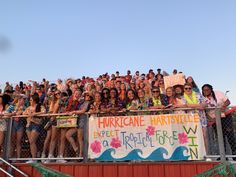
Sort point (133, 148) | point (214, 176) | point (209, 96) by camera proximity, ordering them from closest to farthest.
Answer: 1. point (214, 176)
2. point (133, 148)
3. point (209, 96)

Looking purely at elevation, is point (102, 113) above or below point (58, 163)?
above

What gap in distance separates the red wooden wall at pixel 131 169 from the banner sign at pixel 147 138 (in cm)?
15

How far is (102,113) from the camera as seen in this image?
820cm

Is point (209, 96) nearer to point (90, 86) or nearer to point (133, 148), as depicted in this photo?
point (133, 148)

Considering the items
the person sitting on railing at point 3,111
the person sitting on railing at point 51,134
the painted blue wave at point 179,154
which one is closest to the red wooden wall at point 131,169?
the painted blue wave at point 179,154

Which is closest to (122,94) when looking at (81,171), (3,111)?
(81,171)

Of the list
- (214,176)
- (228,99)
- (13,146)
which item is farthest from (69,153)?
(228,99)

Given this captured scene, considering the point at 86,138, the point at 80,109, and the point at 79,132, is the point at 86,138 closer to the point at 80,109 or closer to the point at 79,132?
the point at 79,132

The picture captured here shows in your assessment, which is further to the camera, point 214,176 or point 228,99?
point 228,99

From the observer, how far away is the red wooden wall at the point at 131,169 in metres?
7.47

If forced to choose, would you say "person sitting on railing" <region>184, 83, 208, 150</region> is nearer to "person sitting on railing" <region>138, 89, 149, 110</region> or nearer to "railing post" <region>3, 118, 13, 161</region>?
"person sitting on railing" <region>138, 89, 149, 110</region>

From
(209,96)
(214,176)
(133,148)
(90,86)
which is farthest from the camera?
(90,86)

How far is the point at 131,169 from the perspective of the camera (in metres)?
7.79

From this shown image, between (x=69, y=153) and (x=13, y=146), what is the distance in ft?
5.55
